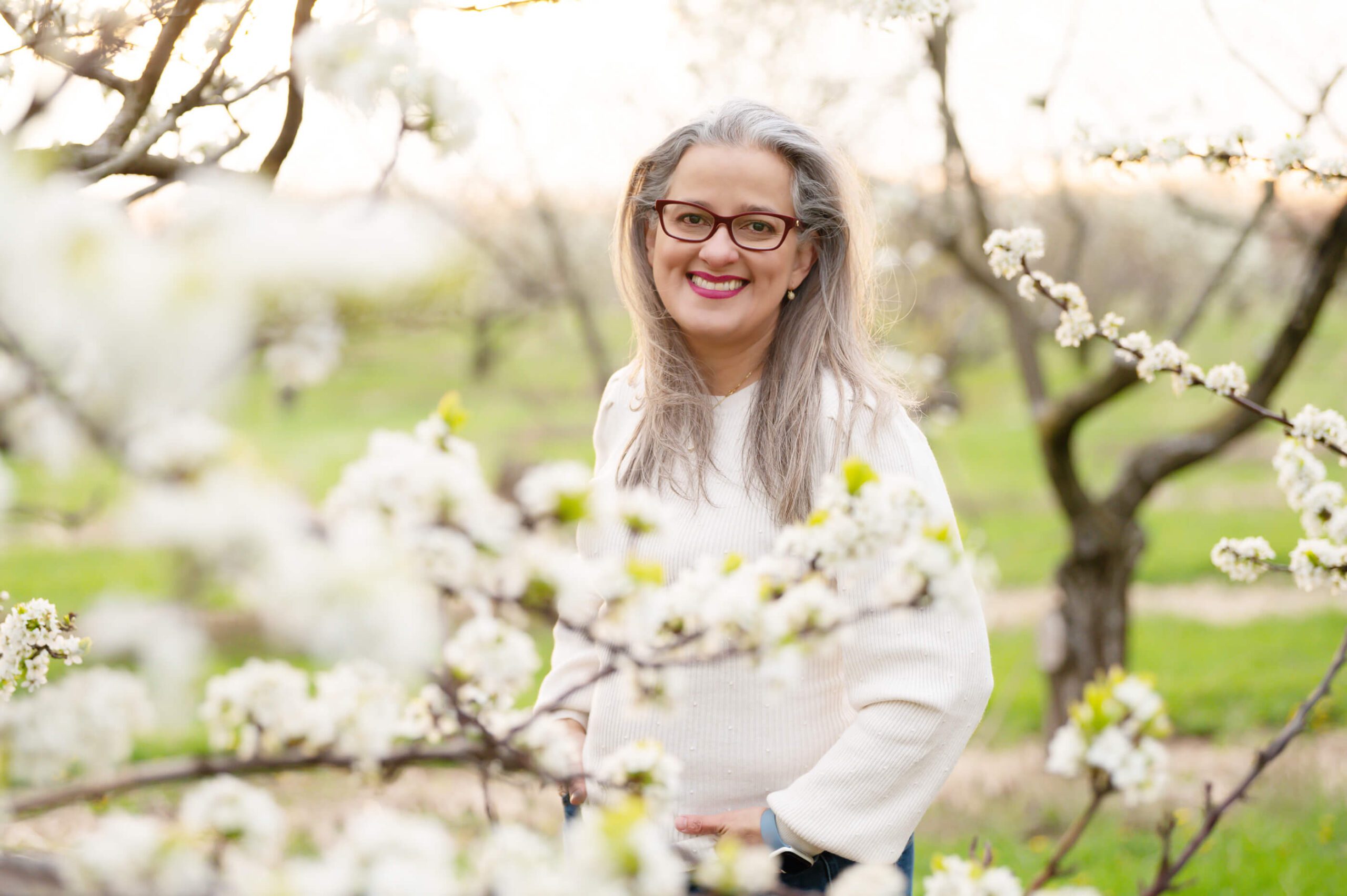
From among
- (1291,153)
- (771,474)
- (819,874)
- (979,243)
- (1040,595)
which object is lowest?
(819,874)

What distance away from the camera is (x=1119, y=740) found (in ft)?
3.51

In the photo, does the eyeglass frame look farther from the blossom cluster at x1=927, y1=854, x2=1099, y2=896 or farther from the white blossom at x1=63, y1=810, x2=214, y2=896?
the white blossom at x1=63, y1=810, x2=214, y2=896

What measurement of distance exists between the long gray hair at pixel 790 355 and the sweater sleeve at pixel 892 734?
0.27 meters

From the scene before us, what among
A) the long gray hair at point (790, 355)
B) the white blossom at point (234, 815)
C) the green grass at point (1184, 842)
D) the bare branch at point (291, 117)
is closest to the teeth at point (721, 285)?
the long gray hair at point (790, 355)

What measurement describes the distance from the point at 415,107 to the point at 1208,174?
2.07 metres

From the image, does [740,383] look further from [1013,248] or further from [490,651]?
[490,651]

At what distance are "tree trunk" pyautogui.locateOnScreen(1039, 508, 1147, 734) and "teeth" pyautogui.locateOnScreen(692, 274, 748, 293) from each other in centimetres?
333

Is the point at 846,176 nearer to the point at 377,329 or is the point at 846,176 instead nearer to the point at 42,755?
the point at 377,329

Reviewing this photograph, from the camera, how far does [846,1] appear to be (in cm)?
253

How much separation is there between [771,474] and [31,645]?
1.22 meters

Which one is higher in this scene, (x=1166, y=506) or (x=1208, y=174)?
(x=1166, y=506)

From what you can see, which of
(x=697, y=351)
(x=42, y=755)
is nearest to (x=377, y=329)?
(x=42, y=755)

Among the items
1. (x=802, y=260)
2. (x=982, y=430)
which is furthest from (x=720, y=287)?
(x=982, y=430)

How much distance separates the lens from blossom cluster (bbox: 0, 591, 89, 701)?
1558 millimetres
